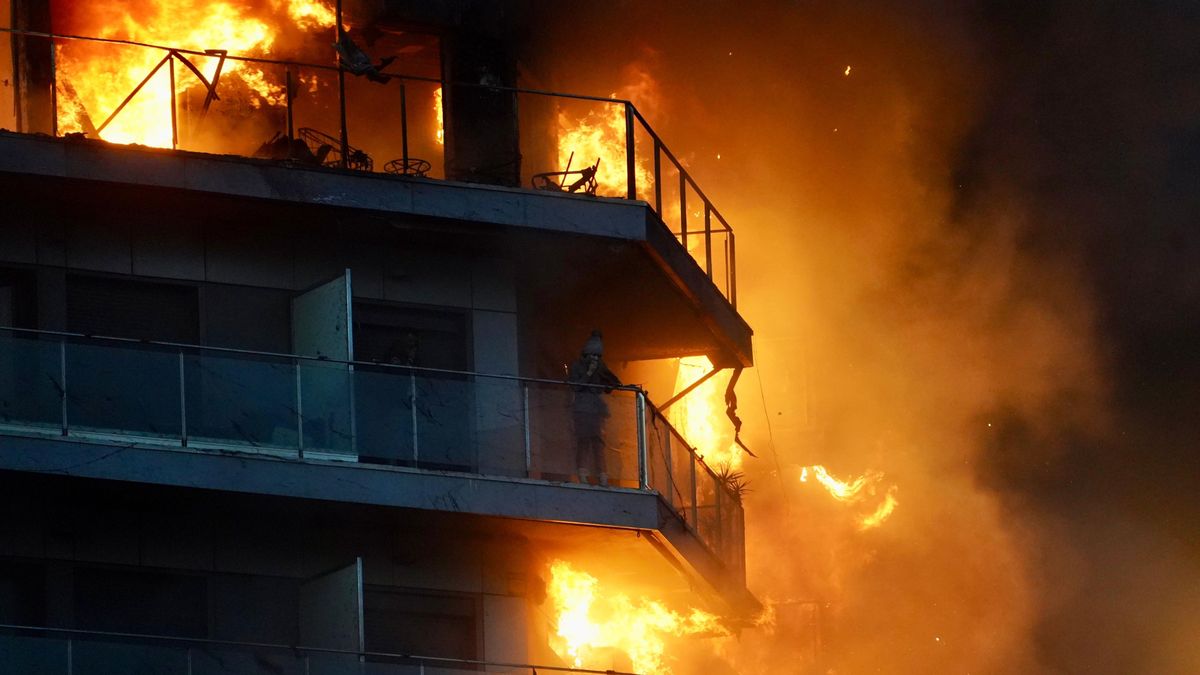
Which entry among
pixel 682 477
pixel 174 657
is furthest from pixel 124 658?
pixel 682 477

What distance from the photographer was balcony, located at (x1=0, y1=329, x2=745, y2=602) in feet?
93.0

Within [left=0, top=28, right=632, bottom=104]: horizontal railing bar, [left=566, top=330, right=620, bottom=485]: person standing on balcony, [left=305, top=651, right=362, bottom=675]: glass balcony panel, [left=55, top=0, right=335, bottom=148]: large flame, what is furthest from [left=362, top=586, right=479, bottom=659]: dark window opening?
[left=0, top=28, right=632, bottom=104]: horizontal railing bar

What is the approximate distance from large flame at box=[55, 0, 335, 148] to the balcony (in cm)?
339

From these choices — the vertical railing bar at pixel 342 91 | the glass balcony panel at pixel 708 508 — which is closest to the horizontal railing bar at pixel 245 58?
the vertical railing bar at pixel 342 91

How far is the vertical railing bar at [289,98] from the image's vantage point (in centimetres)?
3159

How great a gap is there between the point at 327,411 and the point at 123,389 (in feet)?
6.96

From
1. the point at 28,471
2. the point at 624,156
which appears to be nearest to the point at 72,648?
the point at 28,471

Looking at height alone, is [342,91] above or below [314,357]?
above

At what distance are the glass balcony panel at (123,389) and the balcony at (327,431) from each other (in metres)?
0.01

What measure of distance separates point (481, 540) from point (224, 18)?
6793 mm

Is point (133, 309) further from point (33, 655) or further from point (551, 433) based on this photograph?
point (33, 655)

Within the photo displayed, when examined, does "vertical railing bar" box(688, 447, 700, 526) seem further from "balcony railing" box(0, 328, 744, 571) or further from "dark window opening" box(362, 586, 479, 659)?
"dark window opening" box(362, 586, 479, 659)

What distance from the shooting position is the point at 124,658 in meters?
27.0

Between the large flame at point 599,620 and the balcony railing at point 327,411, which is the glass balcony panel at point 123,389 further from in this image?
the large flame at point 599,620
